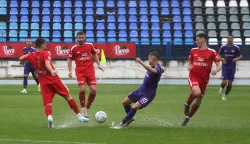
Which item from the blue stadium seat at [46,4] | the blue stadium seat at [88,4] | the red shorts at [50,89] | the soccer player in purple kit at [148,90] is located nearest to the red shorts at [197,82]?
the soccer player in purple kit at [148,90]

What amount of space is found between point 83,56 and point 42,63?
287cm

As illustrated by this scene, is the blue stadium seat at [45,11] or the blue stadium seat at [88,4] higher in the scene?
the blue stadium seat at [88,4]

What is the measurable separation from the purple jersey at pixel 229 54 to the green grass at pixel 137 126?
330cm

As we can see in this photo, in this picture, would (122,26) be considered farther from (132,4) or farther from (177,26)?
(177,26)

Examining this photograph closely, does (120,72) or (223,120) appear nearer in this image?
(223,120)

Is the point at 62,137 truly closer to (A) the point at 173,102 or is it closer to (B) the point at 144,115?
(B) the point at 144,115

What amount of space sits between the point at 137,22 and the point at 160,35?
2088 millimetres

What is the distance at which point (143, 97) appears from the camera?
13.9 meters

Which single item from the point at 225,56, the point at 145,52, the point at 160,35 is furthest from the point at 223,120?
the point at 160,35

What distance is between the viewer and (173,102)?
2303 centimetres

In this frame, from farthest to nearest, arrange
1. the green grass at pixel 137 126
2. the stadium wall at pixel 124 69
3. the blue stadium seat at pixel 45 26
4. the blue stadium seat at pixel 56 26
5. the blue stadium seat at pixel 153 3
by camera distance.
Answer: the blue stadium seat at pixel 153 3 → the blue stadium seat at pixel 56 26 → the blue stadium seat at pixel 45 26 → the stadium wall at pixel 124 69 → the green grass at pixel 137 126

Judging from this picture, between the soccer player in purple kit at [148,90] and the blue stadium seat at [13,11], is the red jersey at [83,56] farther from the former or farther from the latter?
the blue stadium seat at [13,11]

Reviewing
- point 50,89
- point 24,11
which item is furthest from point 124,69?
point 50,89

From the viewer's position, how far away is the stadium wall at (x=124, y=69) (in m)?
42.6
